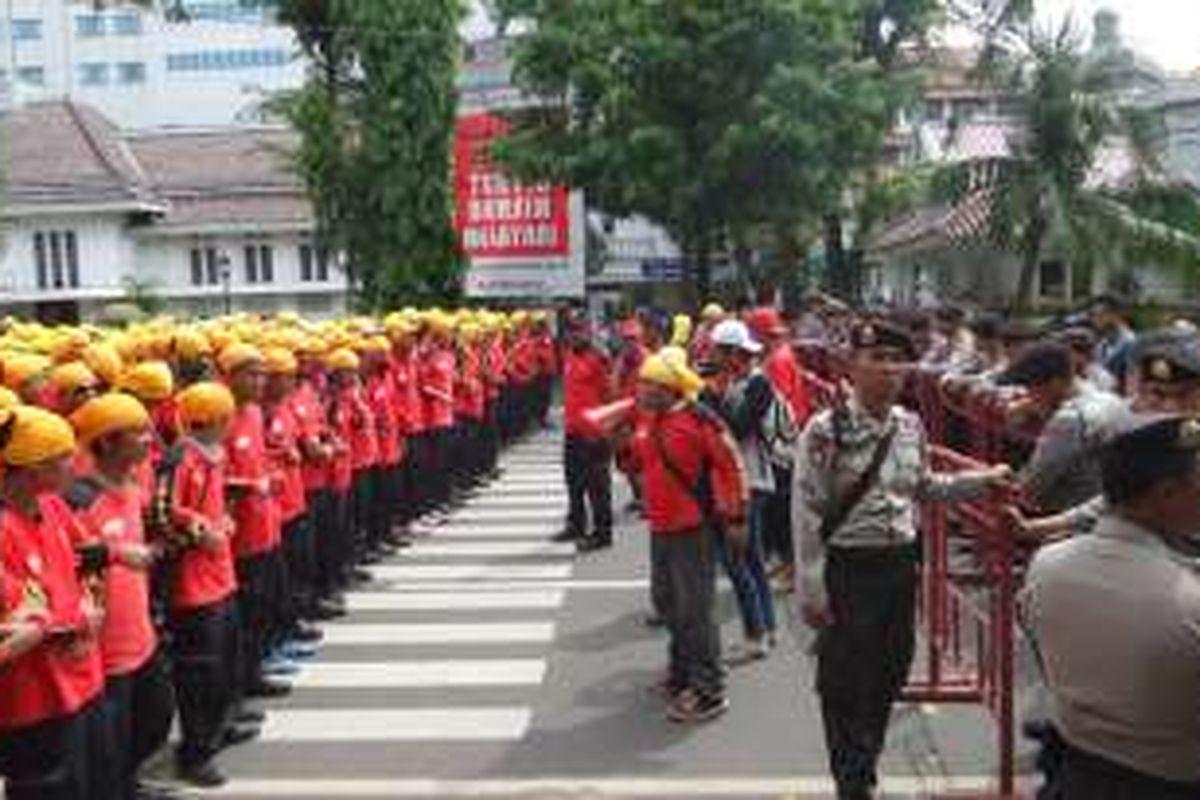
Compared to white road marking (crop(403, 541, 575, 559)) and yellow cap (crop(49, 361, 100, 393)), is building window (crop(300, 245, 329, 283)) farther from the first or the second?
yellow cap (crop(49, 361, 100, 393))

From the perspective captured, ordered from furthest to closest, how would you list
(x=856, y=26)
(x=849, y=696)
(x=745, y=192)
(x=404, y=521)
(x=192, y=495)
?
(x=856, y=26) < (x=745, y=192) < (x=404, y=521) < (x=192, y=495) < (x=849, y=696)

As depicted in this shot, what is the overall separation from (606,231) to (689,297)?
4712mm

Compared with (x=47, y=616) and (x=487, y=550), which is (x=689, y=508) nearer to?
(x=47, y=616)

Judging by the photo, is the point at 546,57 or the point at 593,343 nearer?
the point at 593,343

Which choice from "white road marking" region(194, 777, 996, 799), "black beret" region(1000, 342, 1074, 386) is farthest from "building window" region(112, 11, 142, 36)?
"black beret" region(1000, 342, 1074, 386)

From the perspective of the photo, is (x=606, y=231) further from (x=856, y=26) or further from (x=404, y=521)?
(x=404, y=521)

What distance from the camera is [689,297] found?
33.5 metres

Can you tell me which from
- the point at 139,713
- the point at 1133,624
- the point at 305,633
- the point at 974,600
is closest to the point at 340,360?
the point at 305,633

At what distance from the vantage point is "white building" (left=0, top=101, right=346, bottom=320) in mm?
68000

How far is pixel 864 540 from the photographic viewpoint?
7.69 meters

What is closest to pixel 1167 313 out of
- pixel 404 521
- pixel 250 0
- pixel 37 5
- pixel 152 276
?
pixel 404 521

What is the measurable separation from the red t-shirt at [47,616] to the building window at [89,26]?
319 feet

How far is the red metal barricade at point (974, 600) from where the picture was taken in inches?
308

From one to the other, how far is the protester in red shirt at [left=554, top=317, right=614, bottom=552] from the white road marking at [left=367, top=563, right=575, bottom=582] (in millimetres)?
944
